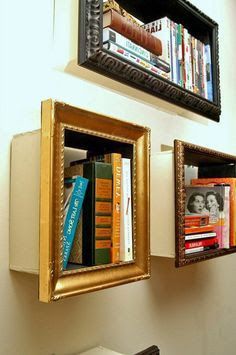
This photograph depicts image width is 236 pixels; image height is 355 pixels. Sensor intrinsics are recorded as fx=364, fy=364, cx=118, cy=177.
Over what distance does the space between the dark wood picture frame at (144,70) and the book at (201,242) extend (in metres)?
0.54

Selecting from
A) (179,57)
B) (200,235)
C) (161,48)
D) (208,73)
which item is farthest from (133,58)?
(200,235)

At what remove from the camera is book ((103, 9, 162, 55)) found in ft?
3.73

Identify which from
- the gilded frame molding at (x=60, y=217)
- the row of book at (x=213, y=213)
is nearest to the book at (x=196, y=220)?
the row of book at (x=213, y=213)

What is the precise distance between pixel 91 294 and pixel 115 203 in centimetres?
37

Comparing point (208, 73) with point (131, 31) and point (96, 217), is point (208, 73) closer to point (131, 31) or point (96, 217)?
point (131, 31)

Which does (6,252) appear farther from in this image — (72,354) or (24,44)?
(24,44)

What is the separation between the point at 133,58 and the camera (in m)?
1.22

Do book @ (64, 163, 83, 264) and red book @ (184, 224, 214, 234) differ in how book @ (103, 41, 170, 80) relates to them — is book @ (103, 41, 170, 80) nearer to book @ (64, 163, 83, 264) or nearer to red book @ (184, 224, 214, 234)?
book @ (64, 163, 83, 264)

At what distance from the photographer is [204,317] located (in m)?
1.67

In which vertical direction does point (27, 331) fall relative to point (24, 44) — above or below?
below

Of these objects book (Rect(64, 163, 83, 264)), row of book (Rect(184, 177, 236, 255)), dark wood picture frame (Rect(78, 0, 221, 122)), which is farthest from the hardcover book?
book (Rect(64, 163, 83, 264))

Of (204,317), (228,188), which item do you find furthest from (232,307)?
(228,188)

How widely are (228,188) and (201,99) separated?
399mm

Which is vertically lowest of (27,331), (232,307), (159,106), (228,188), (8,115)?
(232,307)
